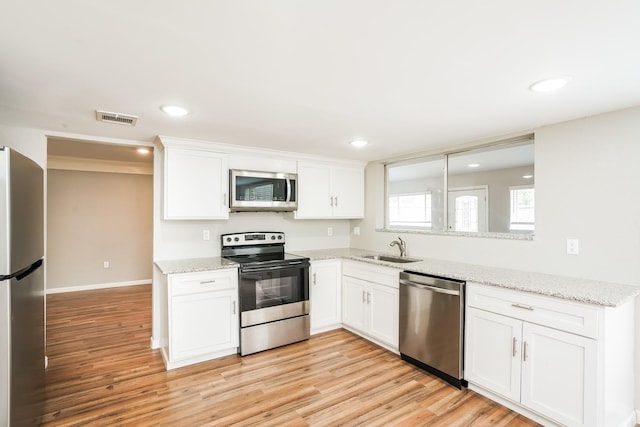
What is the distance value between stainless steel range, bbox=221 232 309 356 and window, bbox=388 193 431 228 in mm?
1434

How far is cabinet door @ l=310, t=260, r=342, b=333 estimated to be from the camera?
3742mm

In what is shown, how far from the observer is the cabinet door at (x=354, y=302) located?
362 cm

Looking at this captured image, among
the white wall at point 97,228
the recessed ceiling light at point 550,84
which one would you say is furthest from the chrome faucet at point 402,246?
the white wall at point 97,228

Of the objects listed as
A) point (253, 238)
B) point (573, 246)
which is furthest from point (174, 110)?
point (573, 246)

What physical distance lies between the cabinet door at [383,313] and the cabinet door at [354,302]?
0.11 m

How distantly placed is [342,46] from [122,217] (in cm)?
596

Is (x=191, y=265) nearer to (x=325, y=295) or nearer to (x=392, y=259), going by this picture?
(x=325, y=295)

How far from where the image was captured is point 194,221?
357 centimetres

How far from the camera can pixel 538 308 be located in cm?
217

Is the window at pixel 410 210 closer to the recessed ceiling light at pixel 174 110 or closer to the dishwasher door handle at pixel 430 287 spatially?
the dishwasher door handle at pixel 430 287

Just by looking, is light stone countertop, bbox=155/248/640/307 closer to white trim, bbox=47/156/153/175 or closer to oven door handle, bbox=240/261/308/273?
oven door handle, bbox=240/261/308/273

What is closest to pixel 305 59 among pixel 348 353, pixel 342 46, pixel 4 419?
pixel 342 46

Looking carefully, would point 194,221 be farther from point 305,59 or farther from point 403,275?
point 305,59

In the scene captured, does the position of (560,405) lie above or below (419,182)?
below
